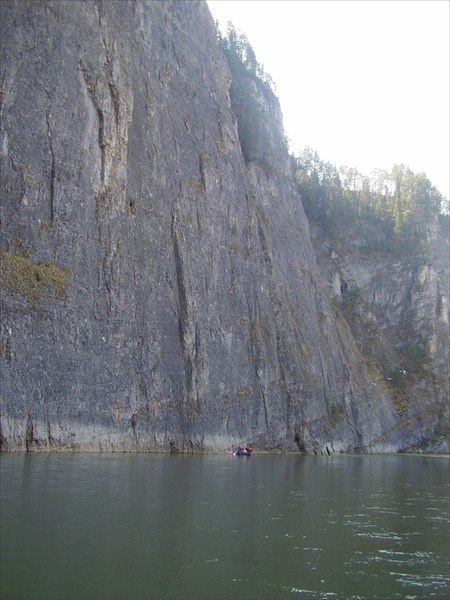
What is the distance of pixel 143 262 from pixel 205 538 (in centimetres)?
3285

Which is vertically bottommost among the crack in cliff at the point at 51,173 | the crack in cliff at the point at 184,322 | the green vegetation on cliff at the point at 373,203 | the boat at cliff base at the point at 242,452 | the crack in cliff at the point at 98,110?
the boat at cliff base at the point at 242,452

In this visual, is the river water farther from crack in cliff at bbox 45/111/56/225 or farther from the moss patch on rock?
crack in cliff at bbox 45/111/56/225

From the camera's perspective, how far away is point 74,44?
45000 mm

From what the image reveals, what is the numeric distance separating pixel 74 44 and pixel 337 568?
41.3 m

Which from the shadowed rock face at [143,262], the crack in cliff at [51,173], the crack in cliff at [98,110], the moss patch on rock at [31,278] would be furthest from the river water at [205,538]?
the crack in cliff at [98,110]

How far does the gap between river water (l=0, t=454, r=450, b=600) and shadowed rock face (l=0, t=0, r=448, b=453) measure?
11145mm

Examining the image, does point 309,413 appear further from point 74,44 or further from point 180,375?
point 74,44

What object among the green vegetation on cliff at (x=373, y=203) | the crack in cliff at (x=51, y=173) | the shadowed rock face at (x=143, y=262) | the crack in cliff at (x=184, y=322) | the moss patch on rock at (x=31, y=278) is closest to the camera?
the moss patch on rock at (x=31, y=278)

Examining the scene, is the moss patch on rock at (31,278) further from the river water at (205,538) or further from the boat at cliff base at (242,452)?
the boat at cliff base at (242,452)

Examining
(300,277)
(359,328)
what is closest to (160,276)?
(300,277)

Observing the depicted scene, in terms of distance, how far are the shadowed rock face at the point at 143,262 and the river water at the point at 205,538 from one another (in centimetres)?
1115

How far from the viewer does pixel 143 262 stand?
46594 mm

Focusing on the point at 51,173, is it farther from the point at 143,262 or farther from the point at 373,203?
the point at 373,203

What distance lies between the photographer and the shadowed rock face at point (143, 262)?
38.2 m
